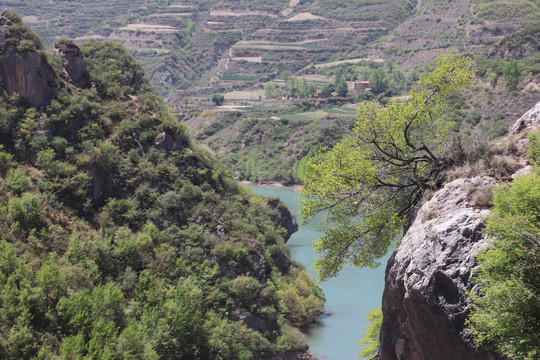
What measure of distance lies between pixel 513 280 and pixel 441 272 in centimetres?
146

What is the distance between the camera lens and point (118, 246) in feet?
113

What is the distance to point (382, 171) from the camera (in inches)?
462

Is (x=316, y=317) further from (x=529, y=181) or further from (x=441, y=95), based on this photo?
(x=529, y=181)

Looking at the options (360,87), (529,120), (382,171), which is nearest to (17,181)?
(382,171)

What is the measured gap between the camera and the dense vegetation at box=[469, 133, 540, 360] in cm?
698

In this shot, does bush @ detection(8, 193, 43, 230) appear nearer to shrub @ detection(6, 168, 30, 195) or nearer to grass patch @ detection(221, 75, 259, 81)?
shrub @ detection(6, 168, 30, 195)

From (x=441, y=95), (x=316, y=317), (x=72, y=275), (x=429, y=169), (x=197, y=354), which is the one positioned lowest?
(x=316, y=317)

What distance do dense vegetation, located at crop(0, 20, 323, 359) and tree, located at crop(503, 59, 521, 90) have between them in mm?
57897

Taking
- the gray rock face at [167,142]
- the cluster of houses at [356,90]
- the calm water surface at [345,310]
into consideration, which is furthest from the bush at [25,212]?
the cluster of houses at [356,90]

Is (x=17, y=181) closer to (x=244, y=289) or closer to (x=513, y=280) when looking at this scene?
(x=244, y=289)

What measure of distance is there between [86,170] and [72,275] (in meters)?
9.86

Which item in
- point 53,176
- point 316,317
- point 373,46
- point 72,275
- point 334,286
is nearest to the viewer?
point 72,275

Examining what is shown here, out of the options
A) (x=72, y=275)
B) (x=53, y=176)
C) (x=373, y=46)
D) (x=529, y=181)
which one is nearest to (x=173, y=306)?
(x=72, y=275)

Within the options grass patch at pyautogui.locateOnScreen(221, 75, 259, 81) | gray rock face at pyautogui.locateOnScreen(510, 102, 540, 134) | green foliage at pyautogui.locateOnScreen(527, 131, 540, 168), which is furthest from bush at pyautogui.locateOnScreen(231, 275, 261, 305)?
grass patch at pyautogui.locateOnScreen(221, 75, 259, 81)
